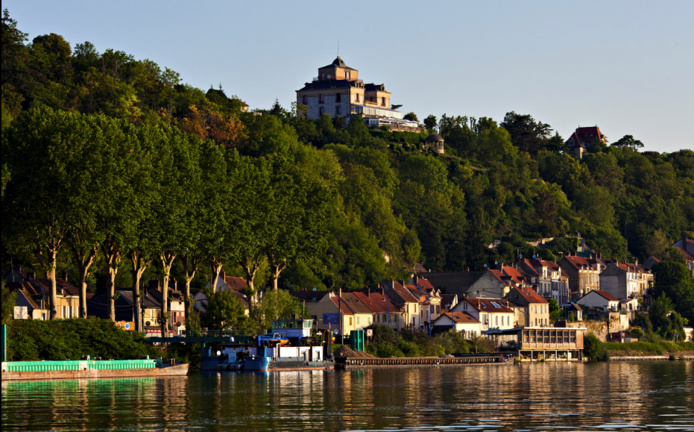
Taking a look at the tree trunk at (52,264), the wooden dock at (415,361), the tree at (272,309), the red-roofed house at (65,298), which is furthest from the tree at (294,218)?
the tree trunk at (52,264)

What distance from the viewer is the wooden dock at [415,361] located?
10325 cm

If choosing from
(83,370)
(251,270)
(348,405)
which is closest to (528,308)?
(251,270)

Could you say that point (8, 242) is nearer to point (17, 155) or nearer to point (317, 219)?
point (17, 155)

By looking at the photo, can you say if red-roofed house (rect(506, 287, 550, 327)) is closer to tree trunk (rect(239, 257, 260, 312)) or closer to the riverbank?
tree trunk (rect(239, 257, 260, 312))

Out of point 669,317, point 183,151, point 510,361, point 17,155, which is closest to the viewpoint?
point 17,155

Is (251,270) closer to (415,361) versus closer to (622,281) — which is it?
(415,361)

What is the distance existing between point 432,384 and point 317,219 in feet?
154

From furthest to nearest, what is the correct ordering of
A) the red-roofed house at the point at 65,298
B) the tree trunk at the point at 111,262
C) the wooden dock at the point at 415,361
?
the red-roofed house at the point at 65,298 → the wooden dock at the point at 415,361 → the tree trunk at the point at 111,262

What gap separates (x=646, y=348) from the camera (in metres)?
155

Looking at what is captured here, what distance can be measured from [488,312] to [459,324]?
7881 mm

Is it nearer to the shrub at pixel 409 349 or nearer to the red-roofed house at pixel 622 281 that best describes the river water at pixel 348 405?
the shrub at pixel 409 349

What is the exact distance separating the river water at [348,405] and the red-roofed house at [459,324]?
56.9 metres

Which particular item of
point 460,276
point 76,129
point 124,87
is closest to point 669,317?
point 460,276

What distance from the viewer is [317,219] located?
116m
